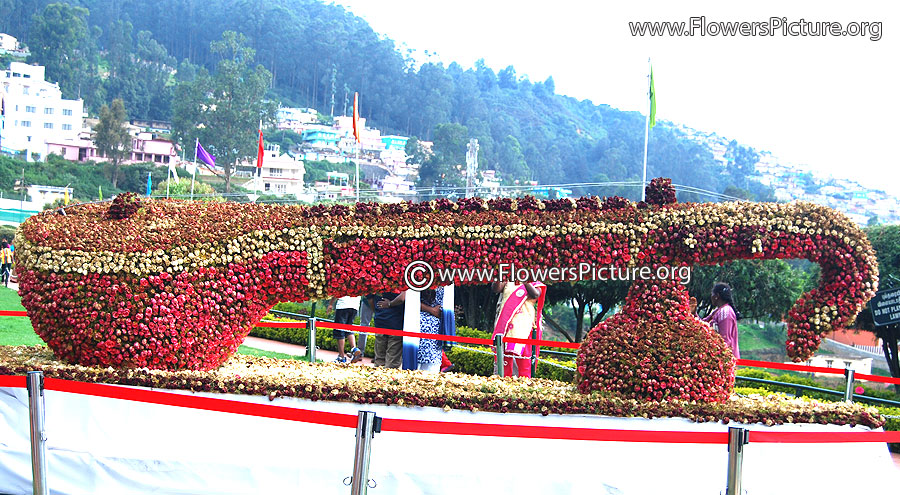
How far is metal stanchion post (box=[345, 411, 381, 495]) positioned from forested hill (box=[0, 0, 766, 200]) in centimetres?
7230

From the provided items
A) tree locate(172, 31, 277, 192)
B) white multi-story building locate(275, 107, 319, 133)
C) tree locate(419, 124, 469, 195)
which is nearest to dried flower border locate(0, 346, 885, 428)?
tree locate(419, 124, 469, 195)

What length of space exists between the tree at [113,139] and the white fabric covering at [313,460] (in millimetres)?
73744

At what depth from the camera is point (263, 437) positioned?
494 cm

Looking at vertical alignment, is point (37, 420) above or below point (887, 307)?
below

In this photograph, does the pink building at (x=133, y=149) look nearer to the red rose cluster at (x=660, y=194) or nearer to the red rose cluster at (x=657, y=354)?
the red rose cluster at (x=660, y=194)

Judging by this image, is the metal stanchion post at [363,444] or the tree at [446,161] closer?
the metal stanchion post at [363,444]

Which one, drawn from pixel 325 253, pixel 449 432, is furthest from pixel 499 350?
pixel 449 432

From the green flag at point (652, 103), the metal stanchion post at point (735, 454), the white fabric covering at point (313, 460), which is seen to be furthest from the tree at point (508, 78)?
the metal stanchion post at point (735, 454)

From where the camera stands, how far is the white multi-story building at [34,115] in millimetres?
76562

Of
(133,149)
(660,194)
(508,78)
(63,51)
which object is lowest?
(660,194)

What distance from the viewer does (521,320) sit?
7.88m

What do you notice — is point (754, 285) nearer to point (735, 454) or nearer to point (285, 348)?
A: point (285, 348)

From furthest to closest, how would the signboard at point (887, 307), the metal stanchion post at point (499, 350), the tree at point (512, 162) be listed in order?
the tree at point (512, 162) < the signboard at point (887, 307) < the metal stanchion post at point (499, 350)

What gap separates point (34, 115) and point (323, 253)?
84.2 m
